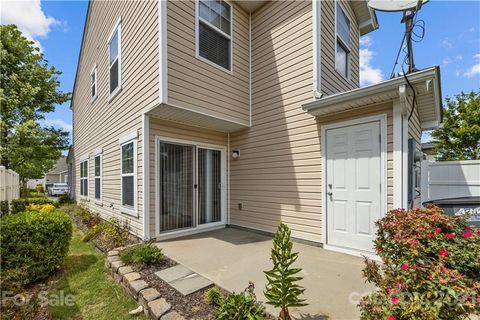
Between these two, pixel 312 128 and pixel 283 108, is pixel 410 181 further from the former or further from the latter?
pixel 283 108

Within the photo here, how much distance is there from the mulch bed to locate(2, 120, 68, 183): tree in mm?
11638

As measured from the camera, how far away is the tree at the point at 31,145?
11.0 metres

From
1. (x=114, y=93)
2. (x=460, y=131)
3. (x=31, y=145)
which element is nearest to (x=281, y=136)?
(x=114, y=93)

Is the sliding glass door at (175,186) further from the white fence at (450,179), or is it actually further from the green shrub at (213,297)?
the white fence at (450,179)

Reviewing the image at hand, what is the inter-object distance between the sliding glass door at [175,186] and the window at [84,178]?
651 cm

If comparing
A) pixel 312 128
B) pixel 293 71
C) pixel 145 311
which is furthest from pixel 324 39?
pixel 145 311

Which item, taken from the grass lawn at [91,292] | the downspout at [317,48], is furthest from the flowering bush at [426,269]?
the downspout at [317,48]

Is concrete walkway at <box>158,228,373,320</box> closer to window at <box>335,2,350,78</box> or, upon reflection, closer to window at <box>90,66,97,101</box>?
window at <box>335,2,350,78</box>

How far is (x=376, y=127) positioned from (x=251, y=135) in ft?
9.63

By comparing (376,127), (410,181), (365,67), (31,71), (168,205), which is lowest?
(168,205)

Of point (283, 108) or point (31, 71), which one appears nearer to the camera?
point (283, 108)

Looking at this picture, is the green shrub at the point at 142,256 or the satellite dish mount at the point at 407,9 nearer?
the green shrub at the point at 142,256

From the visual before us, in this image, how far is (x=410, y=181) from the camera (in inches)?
170

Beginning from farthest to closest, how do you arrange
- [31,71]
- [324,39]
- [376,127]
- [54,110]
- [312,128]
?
[54,110] < [31,71] < [324,39] < [312,128] < [376,127]
